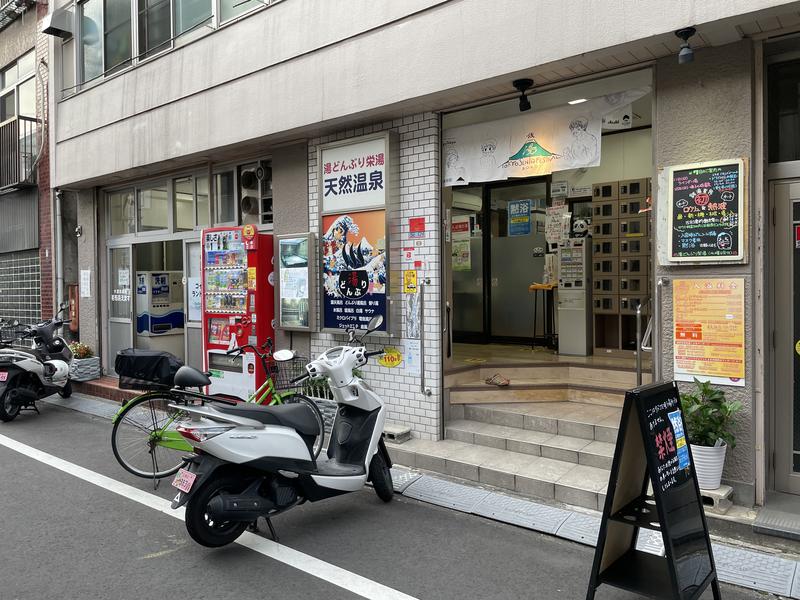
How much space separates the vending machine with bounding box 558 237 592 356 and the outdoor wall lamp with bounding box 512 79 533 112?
420cm

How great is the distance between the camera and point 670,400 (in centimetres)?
371

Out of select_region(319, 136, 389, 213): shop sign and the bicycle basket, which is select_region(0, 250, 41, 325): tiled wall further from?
select_region(319, 136, 389, 213): shop sign

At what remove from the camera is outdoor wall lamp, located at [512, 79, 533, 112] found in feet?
19.9

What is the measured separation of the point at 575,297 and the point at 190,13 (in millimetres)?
7392

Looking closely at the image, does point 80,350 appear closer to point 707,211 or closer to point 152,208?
point 152,208

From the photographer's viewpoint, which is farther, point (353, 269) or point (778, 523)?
point (353, 269)

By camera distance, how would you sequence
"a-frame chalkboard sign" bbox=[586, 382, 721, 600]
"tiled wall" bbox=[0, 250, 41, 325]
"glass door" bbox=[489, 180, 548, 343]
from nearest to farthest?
1. "a-frame chalkboard sign" bbox=[586, 382, 721, 600]
2. "glass door" bbox=[489, 180, 548, 343]
3. "tiled wall" bbox=[0, 250, 41, 325]

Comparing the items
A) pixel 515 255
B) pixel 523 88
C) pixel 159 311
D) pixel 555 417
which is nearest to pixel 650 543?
pixel 555 417

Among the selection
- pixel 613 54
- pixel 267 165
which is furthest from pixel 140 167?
pixel 613 54

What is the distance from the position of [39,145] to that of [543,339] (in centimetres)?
1095

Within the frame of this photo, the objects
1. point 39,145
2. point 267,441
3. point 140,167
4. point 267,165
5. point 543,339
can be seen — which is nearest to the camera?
point 267,441

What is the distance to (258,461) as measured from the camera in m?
4.43

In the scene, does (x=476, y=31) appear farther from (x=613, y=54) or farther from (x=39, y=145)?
(x=39, y=145)

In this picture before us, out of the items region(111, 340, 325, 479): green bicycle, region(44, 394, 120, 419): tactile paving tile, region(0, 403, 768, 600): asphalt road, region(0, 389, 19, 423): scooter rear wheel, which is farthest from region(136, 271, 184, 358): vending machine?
region(0, 403, 768, 600): asphalt road
